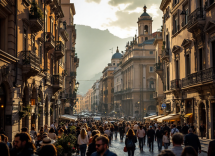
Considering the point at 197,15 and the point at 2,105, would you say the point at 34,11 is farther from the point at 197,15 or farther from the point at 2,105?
the point at 197,15

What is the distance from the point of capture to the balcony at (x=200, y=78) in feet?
78.9

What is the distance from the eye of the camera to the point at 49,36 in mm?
30734

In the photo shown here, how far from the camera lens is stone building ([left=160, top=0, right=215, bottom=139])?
25734mm

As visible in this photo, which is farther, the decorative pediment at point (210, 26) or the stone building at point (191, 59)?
the stone building at point (191, 59)

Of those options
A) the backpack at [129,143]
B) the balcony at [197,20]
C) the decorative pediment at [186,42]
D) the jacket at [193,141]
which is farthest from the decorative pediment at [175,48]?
the jacket at [193,141]

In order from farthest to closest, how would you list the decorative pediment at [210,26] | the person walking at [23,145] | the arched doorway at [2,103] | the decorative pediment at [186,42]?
1. the decorative pediment at [186,42]
2. the decorative pediment at [210,26]
3. the arched doorway at [2,103]
4. the person walking at [23,145]

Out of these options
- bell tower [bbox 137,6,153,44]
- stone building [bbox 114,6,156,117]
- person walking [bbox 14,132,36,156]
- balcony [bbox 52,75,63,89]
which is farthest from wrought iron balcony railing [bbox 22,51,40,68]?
bell tower [bbox 137,6,153,44]

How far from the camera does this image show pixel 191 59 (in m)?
30.5

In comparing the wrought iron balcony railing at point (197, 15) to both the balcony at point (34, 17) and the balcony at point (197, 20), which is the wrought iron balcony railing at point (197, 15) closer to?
the balcony at point (197, 20)

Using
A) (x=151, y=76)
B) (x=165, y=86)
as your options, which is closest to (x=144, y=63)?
(x=151, y=76)

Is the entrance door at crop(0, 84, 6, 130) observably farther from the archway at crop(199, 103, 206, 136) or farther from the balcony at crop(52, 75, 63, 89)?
the archway at crop(199, 103, 206, 136)

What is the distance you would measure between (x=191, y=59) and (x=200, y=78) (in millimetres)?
4472

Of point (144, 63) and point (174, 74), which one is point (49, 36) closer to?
point (174, 74)

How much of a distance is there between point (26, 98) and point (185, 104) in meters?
16.2
